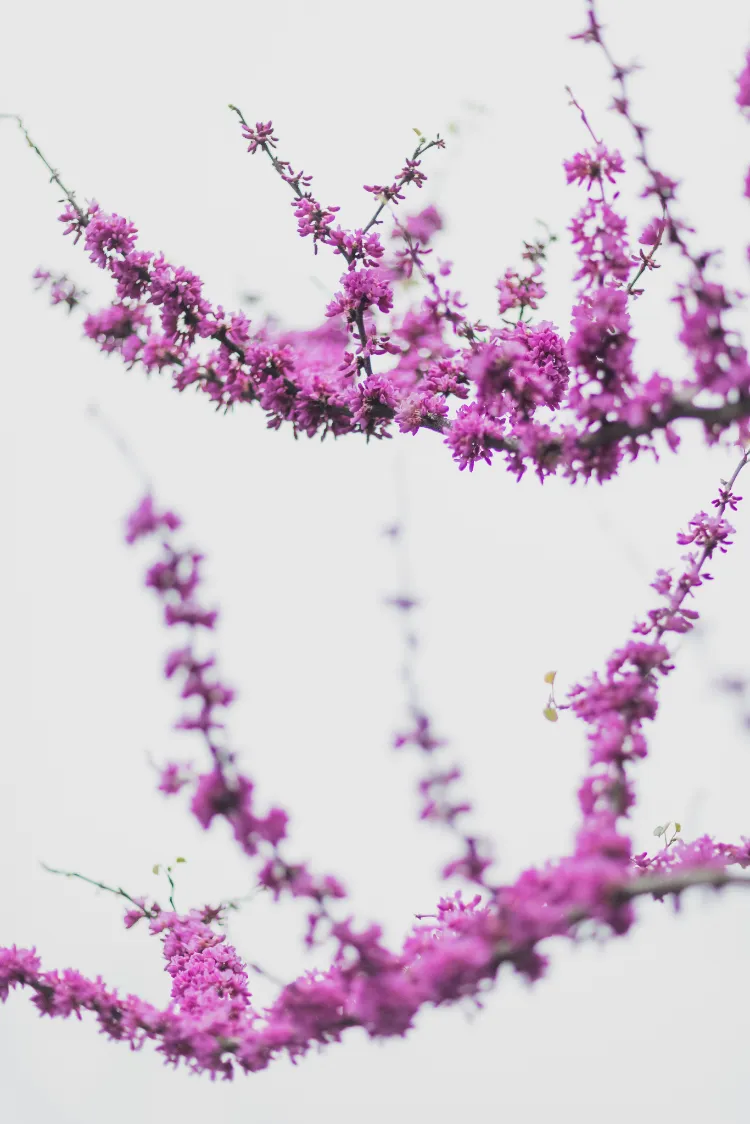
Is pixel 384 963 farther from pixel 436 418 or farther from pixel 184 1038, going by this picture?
pixel 436 418

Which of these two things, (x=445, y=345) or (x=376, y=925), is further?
(x=445, y=345)

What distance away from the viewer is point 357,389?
2494mm

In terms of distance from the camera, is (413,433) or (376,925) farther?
(413,433)

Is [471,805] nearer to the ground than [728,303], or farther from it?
nearer to the ground

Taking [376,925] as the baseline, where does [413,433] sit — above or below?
above

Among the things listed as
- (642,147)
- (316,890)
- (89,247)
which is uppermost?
(89,247)

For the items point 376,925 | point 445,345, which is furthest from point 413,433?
point 376,925

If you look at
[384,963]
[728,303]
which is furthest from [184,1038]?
[728,303]

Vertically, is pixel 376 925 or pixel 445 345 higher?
pixel 445 345

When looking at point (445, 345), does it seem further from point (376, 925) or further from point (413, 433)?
point (376, 925)

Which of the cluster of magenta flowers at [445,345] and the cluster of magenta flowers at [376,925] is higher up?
the cluster of magenta flowers at [445,345]

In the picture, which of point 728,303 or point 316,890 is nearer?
point 316,890

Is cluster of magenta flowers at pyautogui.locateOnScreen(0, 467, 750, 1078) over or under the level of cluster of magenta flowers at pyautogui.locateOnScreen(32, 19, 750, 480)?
under

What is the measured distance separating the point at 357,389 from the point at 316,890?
4.34 ft
